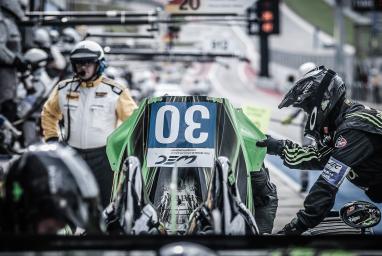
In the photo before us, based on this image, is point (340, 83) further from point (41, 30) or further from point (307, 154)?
point (41, 30)

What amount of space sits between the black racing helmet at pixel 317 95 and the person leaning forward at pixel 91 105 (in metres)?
2.44

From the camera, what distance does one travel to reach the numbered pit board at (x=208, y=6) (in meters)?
17.2

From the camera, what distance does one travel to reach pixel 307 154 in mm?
6426

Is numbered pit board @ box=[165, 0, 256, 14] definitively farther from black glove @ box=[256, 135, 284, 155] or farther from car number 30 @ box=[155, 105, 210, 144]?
black glove @ box=[256, 135, 284, 155]

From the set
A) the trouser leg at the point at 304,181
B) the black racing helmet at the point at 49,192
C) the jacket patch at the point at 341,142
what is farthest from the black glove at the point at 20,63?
the black racing helmet at the point at 49,192

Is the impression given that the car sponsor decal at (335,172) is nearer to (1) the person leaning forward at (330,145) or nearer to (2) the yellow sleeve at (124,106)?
(1) the person leaning forward at (330,145)

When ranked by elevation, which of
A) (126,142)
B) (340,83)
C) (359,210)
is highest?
(340,83)

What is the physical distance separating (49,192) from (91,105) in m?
4.39

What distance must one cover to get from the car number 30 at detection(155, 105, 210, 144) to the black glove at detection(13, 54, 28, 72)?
301 inches

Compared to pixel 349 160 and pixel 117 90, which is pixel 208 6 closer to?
pixel 117 90

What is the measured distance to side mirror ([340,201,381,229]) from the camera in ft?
20.1

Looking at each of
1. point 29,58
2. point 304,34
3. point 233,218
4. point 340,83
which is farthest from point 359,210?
point 304,34

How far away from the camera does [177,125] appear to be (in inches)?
257

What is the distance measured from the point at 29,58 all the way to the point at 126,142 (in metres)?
8.80
